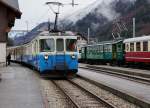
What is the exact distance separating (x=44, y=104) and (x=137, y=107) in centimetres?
283

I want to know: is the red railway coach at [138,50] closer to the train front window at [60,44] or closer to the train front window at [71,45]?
the train front window at [71,45]

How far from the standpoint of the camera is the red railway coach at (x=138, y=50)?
1378 inches

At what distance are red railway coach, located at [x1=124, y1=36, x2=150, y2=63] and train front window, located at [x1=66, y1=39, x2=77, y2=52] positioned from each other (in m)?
8.86

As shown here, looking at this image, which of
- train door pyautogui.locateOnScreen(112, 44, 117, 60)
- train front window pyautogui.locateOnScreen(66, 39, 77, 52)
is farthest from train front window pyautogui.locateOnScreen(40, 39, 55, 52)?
train door pyautogui.locateOnScreen(112, 44, 117, 60)

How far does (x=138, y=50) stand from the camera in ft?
122

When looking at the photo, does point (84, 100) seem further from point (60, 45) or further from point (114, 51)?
point (114, 51)

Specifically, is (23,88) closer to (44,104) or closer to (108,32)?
(44,104)

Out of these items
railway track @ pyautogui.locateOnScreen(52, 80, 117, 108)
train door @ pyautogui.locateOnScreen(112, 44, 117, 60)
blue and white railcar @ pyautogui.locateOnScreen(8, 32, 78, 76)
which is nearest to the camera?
railway track @ pyautogui.locateOnScreen(52, 80, 117, 108)

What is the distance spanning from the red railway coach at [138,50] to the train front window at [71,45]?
8.86 m

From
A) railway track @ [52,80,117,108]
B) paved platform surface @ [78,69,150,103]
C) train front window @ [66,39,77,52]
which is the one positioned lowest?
railway track @ [52,80,117,108]

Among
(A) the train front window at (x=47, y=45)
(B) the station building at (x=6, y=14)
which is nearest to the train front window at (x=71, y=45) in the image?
(A) the train front window at (x=47, y=45)

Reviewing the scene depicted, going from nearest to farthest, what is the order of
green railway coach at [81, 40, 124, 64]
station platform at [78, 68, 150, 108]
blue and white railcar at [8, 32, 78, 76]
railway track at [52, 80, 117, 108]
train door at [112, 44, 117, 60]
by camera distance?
railway track at [52, 80, 117, 108], station platform at [78, 68, 150, 108], blue and white railcar at [8, 32, 78, 76], green railway coach at [81, 40, 124, 64], train door at [112, 44, 117, 60]

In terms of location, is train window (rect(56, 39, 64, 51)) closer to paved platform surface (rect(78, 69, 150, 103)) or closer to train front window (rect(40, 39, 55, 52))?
train front window (rect(40, 39, 55, 52))

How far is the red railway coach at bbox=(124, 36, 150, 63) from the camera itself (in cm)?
3500
